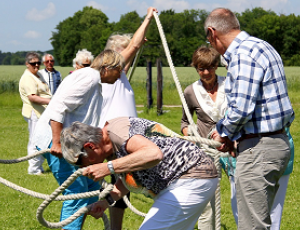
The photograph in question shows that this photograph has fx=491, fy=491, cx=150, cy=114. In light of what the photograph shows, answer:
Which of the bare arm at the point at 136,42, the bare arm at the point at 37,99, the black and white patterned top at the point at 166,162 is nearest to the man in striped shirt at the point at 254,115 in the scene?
the black and white patterned top at the point at 166,162

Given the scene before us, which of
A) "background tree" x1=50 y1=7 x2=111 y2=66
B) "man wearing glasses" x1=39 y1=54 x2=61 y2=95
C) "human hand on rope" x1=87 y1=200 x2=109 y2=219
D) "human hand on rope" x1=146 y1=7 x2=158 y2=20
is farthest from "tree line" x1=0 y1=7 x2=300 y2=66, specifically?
"human hand on rope" x1=87 y1=200 x2=109 y2=219

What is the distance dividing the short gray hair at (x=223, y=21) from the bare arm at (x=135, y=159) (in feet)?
3.11

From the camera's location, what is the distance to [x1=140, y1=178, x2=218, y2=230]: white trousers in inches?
120

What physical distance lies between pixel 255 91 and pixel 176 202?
0.84 m

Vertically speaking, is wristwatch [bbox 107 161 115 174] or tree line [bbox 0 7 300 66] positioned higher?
tree line [bbox 0 7 300 66]

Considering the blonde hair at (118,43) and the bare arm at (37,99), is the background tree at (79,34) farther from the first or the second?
the blonde hair at (118,43)

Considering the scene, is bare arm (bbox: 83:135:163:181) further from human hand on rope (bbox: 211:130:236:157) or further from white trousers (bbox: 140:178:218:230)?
human hand on rope (bbox: 211:130:236:157)

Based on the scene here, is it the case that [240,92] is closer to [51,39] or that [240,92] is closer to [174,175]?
[174,175]

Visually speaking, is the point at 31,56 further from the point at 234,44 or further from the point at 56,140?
the point at 234,44

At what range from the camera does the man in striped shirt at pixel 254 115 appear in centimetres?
301

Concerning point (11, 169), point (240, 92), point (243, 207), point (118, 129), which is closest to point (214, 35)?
point (240, 92)

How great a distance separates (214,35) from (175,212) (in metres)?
1.21

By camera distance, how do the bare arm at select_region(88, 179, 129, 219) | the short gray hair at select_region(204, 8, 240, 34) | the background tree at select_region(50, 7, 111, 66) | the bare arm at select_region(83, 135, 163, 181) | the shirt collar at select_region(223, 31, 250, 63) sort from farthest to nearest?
the background tree at select_region(50, 7, 111, 66), the bare arm at select_region(88, 179, 129, 219), the short gray hair at select_region(204, 8, 240, 34), the shirt collar at select_region(223, 31, 250, 63), the bare arm at select_region(83, 135, 163, 181)

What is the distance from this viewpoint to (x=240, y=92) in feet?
9.85
